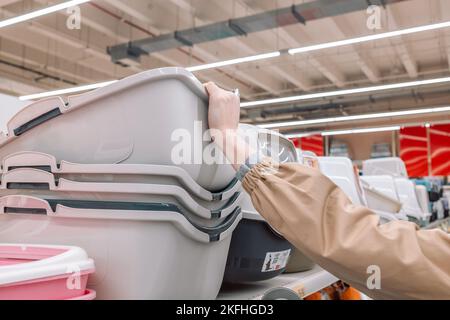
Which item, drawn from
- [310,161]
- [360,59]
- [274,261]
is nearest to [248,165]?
[274,261]

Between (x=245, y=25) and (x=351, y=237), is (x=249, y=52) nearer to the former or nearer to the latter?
(x=245, y=25)

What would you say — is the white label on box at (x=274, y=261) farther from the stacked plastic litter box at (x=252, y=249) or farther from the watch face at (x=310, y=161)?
the watch face at (x=310, y=161)

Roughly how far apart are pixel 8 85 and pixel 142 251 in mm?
9146

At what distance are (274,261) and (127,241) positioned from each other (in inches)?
17.3

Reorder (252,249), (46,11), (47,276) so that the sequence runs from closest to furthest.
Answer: (47,276) < (252,249) < (46,11)

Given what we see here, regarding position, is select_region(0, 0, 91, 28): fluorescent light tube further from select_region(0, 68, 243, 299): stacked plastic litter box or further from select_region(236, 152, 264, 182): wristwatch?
select_region(236, 152, 264, 182): wristwatch

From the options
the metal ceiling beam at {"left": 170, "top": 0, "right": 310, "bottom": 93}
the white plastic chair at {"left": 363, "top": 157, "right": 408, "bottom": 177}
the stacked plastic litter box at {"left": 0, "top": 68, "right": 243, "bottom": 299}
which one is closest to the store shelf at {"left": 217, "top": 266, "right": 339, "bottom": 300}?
the stacked plastic litter box at {"left": 0, "top": 68, "right": 243, "bottom": 299}

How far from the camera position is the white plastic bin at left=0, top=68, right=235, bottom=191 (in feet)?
2.43

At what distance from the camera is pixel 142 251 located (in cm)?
73

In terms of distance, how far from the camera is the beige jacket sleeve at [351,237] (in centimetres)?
64

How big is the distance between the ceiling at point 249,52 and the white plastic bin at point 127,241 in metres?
5.57

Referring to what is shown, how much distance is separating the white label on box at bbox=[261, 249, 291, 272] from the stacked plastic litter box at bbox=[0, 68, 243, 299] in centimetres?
23

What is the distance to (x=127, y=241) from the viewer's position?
2.37 feet

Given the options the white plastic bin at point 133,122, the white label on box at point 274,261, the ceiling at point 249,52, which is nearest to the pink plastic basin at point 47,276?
the white plastic bin at point 133,122
